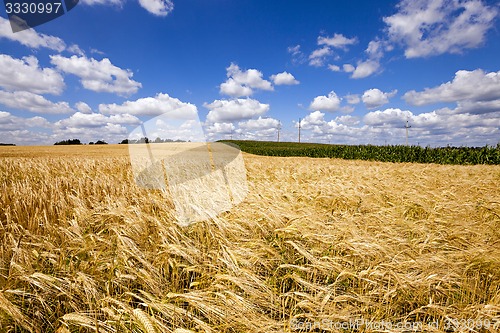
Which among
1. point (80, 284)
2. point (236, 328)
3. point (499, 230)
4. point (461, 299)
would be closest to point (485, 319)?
point (461, 299)

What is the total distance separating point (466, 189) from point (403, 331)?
5.20 m

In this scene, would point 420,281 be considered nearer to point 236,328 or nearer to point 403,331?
point 403,331

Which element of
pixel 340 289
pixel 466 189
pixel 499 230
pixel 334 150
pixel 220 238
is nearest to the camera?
pixel 340 289

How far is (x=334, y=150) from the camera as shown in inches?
1703

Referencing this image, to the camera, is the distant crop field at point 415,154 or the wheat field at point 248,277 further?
the distant crop field at point 415,154

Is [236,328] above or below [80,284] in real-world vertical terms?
below

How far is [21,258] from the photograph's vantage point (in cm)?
189

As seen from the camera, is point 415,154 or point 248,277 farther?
point 415,154

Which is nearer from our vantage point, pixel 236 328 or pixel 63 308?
pixel 236 328

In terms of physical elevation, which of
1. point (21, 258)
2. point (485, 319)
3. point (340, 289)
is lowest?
point (340, 289)

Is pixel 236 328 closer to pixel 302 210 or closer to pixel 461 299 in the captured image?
pixel 461 299

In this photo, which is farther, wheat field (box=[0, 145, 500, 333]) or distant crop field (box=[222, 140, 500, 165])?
distant crop field (box=[222, 140, 500, 165])

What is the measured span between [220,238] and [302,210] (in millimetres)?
1407

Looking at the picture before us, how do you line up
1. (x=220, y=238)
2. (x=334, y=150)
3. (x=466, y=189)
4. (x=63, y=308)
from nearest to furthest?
(x=63, y=308), (x=220, y=238), (x=466, y=189), (x=334, y=150)
